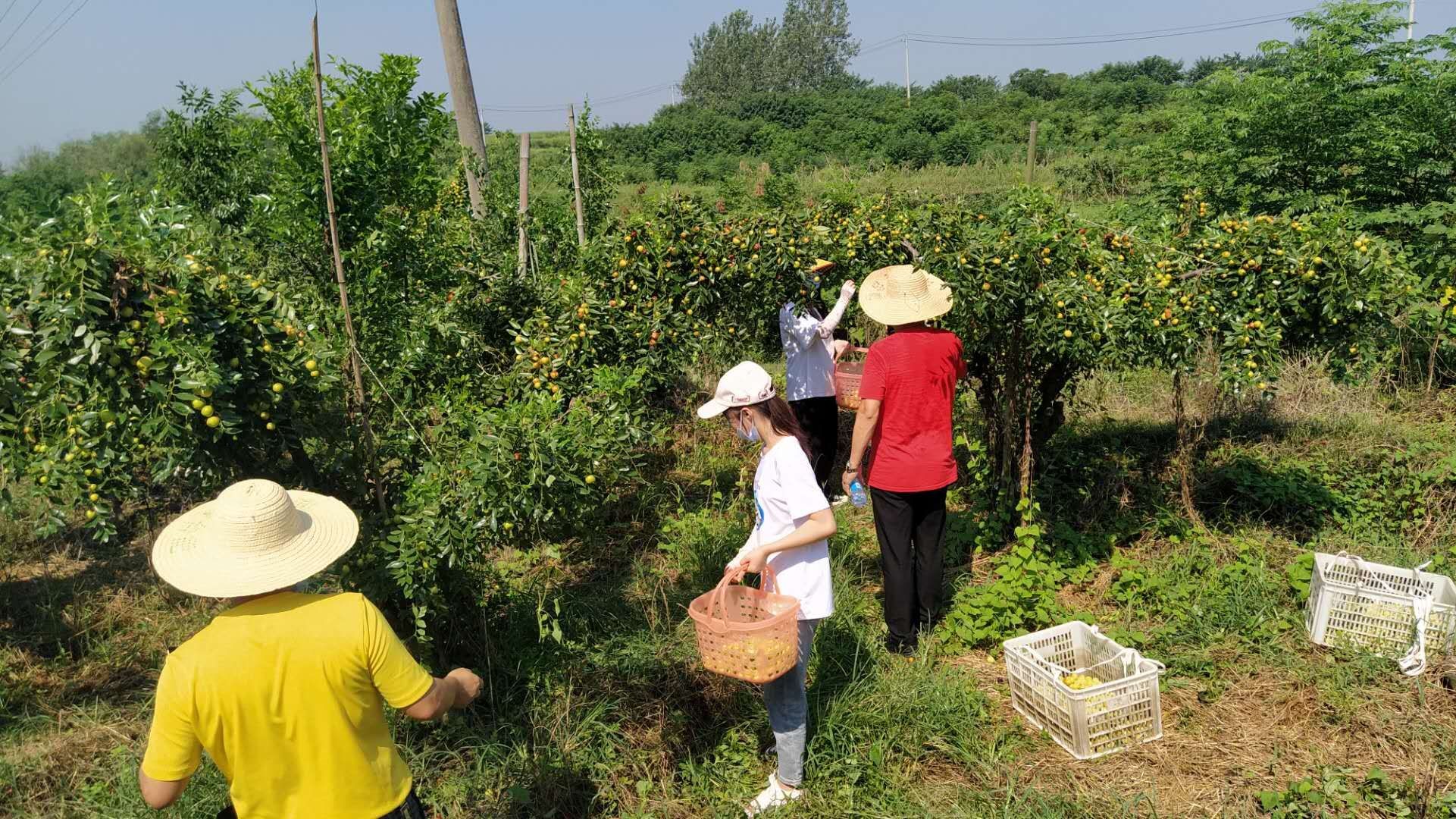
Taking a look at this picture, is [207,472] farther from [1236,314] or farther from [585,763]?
[1236,314]

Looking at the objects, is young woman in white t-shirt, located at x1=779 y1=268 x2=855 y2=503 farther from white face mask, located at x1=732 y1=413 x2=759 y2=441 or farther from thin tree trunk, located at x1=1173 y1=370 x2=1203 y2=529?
white face mask, located at x1=732 y1=413 x2=759 y2=441

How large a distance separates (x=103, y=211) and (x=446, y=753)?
207 centimetres

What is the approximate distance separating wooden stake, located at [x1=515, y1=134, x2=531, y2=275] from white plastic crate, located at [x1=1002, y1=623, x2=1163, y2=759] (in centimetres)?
392

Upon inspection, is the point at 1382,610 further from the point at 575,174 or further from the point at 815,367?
the point at 575,174

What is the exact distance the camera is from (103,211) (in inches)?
104

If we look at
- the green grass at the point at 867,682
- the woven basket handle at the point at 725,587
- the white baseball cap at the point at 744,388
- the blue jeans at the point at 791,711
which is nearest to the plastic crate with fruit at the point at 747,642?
the woven basket handle at the point at 725,587

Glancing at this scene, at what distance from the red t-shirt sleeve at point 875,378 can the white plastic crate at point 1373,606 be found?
1.98m

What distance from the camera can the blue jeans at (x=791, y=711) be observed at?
2.87m

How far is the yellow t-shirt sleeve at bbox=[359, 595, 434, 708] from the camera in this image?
1927 mm

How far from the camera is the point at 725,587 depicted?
2.76 m

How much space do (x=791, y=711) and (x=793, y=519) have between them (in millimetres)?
628

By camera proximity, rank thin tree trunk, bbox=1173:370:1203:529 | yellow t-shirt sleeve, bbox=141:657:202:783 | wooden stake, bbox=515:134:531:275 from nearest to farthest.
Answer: yellow t-shirt sleeve, bbox=141:657:202:783
thin tree trunk, bbox=1173:370:1203:529
wooden stake, bbox=515:134:531:275

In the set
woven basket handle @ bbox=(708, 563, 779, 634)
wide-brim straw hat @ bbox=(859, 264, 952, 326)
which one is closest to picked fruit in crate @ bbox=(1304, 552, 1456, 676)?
wide-brim straw hat @ bbox=(859, 264, 952, 326)

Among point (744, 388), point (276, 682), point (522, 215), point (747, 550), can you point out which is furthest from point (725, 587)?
point (522, 215)
